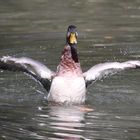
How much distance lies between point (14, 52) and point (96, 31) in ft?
8.44

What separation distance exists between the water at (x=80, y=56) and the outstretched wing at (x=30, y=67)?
27 centimetres

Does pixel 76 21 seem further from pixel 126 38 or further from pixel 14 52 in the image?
pixel 14 52

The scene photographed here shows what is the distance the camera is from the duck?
9758 mm

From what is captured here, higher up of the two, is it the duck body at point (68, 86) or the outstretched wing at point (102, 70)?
the outstretched wing at point (102, 70)

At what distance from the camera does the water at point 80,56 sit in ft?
28.3

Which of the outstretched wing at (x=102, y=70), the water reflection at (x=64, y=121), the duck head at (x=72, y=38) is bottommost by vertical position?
the water reflection at (x=64, y=121)

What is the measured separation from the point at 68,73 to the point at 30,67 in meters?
0.70

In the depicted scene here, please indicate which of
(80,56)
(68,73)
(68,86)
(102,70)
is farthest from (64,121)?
(80,56)

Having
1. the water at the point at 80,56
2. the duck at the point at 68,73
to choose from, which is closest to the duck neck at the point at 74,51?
the duck at the point at 68,73

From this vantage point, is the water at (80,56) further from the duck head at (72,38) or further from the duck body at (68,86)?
the duck head at (72,38)

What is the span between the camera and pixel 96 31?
1547 centimetres

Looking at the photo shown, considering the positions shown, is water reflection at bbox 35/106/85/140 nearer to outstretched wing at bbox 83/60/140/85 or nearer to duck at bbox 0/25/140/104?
duck at bbox 0/25/140/104

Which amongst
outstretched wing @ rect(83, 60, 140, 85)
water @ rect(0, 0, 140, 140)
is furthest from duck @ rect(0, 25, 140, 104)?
water @ rect(0, 0, 140, 140)

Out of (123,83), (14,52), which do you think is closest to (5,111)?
(123,83)
